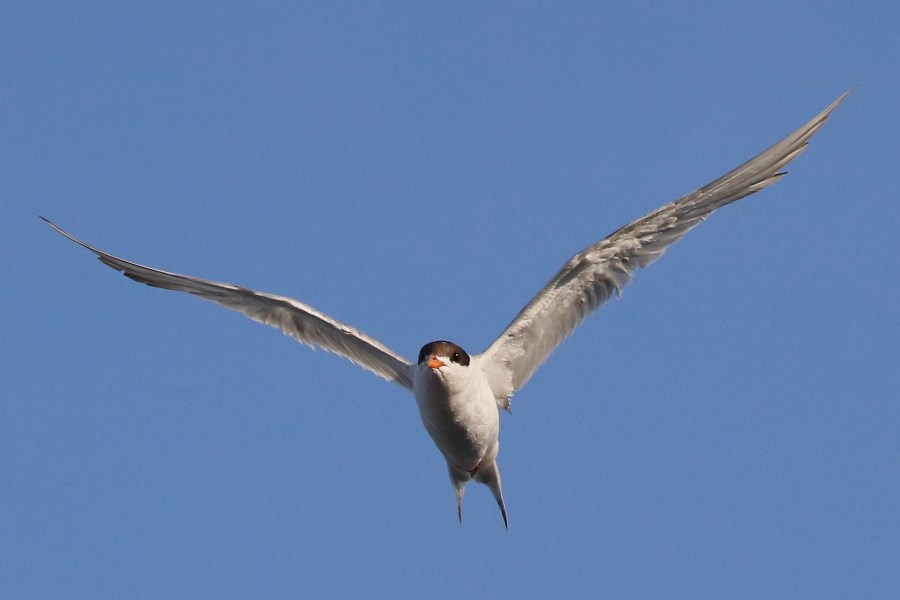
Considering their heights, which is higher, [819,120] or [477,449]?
[819,120]

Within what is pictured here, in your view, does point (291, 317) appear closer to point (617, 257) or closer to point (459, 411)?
point (459, 411)

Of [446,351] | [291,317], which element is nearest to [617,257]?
[446,351]

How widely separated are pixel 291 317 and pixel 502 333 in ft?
7.14

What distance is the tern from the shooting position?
10.4 m

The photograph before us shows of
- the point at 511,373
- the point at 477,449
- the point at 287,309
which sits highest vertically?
the point at 287,309

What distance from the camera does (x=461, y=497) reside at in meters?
11.7

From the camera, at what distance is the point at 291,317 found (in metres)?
Result: 11.8

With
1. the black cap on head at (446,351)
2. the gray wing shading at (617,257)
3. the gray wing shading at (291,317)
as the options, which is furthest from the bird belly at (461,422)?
the gray wing shading at (291,317)

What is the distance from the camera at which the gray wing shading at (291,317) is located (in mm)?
11445

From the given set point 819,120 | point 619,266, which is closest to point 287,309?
point 619,266

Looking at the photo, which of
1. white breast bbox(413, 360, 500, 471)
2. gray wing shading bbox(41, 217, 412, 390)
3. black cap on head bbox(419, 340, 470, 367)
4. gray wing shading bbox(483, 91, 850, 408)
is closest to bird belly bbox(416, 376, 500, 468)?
white breast bbox(413, 360, 500, 471)

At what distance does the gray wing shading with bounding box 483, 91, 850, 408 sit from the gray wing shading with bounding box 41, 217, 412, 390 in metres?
1.07

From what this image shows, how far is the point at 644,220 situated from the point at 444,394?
2.53 m

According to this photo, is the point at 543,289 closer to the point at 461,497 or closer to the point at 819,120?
the point at 461,497
